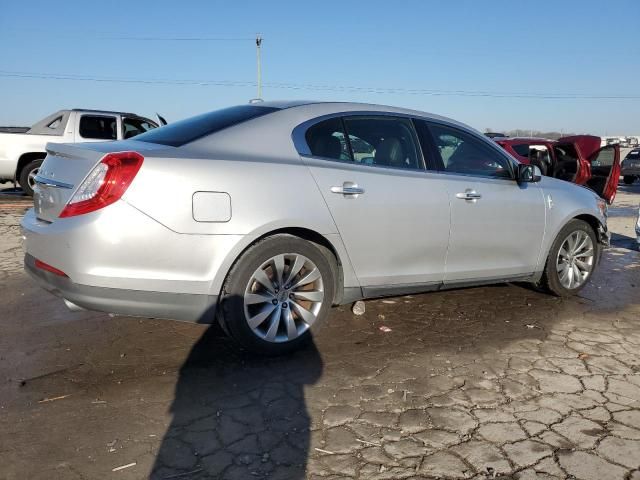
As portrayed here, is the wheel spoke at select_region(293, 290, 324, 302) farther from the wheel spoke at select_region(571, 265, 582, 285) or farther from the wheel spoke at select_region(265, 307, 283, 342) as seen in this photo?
the wheel spoke at select_region(571, 265, 582, 285)

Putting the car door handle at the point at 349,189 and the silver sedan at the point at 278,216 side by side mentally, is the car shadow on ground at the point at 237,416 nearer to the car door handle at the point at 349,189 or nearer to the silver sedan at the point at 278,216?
the silver sedan at the point at 278,216

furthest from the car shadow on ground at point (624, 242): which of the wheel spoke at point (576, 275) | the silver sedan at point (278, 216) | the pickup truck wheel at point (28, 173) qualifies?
the pickup truck wheel at point (28, 173)

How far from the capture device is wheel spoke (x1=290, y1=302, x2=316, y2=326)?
3.65 m

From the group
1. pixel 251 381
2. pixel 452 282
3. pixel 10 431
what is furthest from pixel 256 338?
pixel 452 282

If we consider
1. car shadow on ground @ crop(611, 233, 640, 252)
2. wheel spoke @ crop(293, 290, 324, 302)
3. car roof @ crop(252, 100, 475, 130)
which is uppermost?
car roof @ crop(252, 100, 475, 130)

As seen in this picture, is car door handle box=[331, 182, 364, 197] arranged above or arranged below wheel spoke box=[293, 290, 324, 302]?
above

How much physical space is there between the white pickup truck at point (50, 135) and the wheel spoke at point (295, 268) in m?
8.71

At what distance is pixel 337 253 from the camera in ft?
12.1

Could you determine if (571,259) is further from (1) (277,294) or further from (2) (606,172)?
(2) (606,172)

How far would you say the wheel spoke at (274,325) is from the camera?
3.52 m

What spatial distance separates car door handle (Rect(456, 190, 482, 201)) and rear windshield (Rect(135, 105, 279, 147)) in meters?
1.57

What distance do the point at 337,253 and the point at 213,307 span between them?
0.92 meters

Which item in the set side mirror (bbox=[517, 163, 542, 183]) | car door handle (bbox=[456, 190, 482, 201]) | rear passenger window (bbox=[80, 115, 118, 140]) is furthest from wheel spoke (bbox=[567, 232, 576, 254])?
rear passenger window (bbox=[80, 115, 118, 140])

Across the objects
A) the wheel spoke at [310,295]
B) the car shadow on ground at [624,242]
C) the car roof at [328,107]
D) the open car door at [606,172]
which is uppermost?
the car roof at [328,107]
